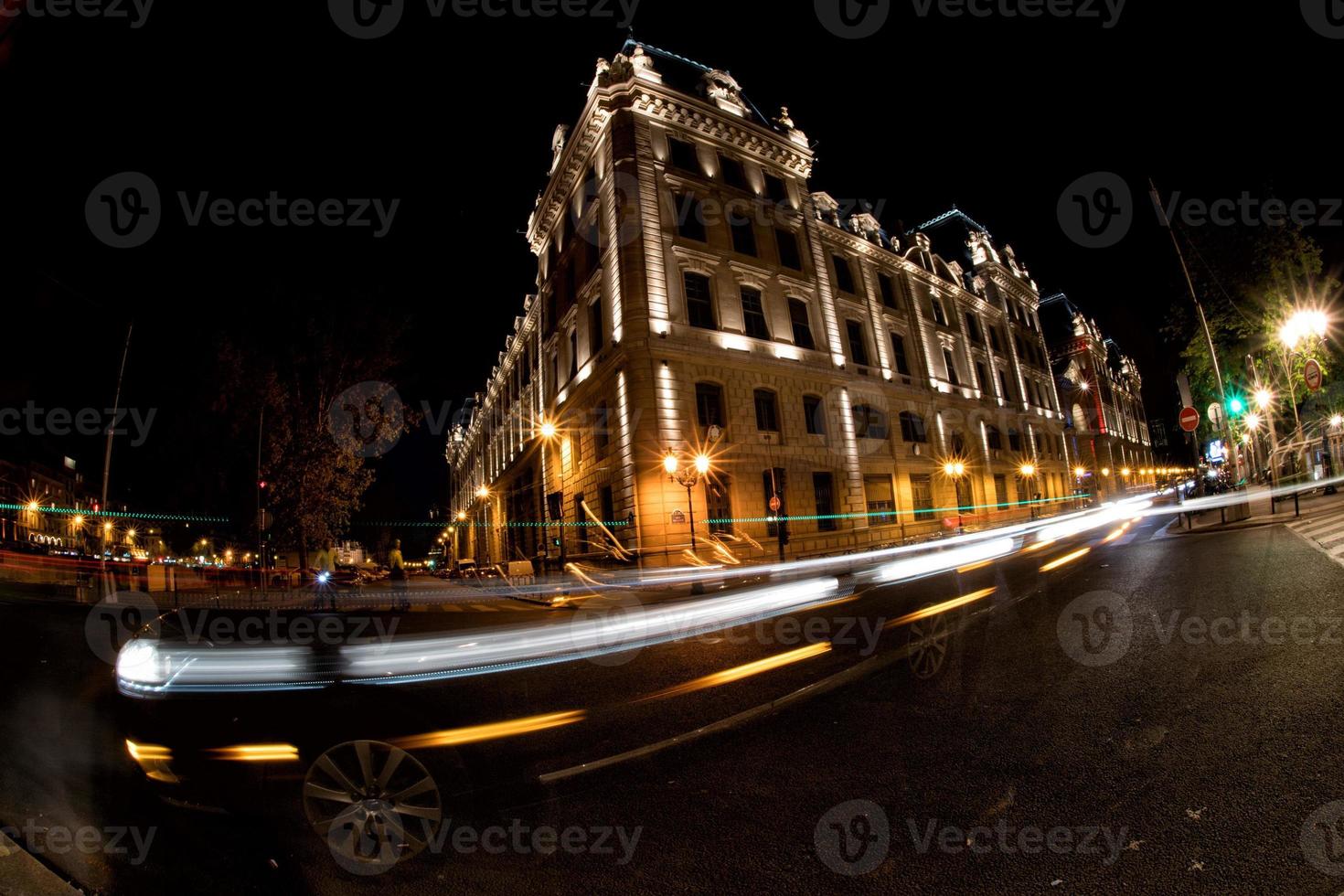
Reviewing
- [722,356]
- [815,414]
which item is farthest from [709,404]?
[815,414]

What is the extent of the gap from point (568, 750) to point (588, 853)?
1.34 meters

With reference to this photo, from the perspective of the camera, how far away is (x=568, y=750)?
4.17m

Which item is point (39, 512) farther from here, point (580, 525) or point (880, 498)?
point (880, 498)

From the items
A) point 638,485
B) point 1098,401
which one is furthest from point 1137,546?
point 1098,401

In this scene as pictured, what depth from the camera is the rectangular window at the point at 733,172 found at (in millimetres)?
23164

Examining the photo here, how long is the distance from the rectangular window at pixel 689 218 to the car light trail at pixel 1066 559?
16093 millimetres

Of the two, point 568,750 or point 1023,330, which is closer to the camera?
point 568,750

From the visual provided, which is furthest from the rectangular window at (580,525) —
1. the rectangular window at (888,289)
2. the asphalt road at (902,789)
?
the rectangular window at (888,289)

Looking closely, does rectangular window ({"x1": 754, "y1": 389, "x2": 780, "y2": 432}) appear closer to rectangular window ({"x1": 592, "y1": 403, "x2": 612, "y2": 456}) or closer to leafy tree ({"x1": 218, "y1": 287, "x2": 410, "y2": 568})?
rectangular window ({"x1": 592, "y1": 403, "x2": 612, "y2": 456})

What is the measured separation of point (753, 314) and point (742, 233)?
374cm

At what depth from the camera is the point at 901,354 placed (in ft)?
95.8

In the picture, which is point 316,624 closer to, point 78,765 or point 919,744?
point 78,765

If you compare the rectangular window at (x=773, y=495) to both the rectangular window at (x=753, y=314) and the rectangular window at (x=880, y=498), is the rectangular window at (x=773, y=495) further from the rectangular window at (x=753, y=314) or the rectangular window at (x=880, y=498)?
the rectangular window at (x=753, y=314)

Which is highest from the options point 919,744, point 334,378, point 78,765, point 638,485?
point 334,378
